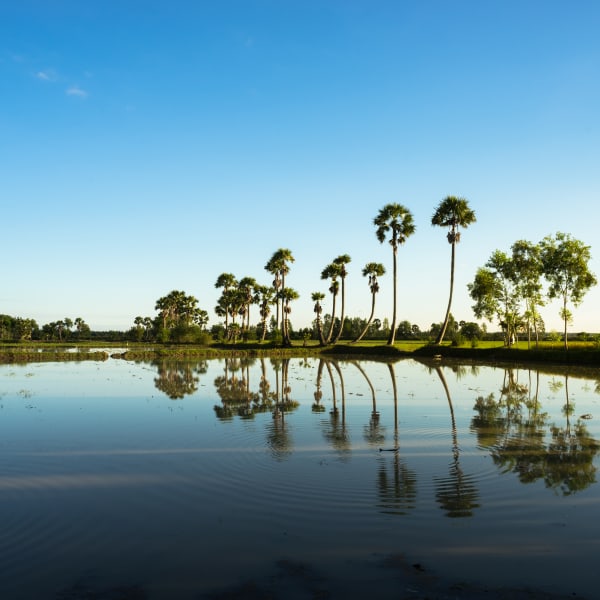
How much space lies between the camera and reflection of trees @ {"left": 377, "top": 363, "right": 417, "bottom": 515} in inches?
343

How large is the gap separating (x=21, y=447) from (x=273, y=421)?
25.7ft

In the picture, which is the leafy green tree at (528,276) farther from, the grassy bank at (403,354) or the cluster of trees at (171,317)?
the cluster of trees at (171,317)

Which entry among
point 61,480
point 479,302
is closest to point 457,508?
point 61,480

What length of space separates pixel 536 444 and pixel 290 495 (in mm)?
8143

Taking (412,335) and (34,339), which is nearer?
(412,335)

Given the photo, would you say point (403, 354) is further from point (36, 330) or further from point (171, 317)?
point (36, 330)

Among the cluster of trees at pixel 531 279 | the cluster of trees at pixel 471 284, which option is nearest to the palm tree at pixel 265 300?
the cluster of trees at pixel 471 284

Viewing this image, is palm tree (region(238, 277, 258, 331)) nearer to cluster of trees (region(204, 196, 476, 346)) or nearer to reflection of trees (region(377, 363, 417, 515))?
cluster of trees (region(204, 196, 476, 346))

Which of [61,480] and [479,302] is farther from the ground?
[479,302]

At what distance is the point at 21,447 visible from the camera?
14.1 m

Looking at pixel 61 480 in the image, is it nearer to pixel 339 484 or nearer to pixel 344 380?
pixel 339 484

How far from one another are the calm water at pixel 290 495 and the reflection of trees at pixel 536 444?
0.07m

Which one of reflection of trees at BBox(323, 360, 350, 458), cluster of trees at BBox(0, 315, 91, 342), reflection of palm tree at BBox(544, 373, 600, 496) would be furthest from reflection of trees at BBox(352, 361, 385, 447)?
cluster of trees at BBox(0, 315, 91, 342)

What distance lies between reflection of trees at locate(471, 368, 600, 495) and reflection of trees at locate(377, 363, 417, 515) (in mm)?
2324
